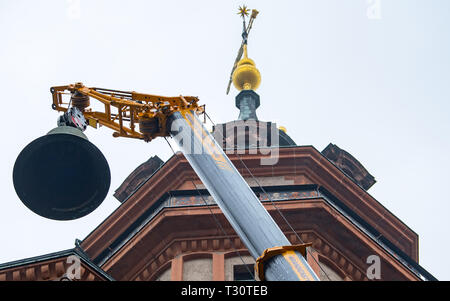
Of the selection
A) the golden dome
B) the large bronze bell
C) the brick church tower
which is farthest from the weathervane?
the large bronze bell

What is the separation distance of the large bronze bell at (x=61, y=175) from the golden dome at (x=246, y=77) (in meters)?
37.3

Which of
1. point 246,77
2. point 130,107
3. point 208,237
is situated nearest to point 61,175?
point 130,107

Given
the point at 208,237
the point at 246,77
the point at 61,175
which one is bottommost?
the point at 61,175

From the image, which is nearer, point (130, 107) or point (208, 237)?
point (130, 107)

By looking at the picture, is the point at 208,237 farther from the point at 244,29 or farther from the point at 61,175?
the point at 244,29

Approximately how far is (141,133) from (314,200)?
1023cm

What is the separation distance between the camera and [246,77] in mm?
48812

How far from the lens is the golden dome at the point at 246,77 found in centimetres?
4881

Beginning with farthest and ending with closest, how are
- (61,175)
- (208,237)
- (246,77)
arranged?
(246,77) < (208,237) < (61,175)

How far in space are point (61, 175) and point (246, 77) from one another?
37.7 metres

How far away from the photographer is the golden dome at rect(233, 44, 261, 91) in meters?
48.8

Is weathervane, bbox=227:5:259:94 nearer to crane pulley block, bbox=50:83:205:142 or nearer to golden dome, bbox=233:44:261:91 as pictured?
golden dome, bbox=233:44:261:91

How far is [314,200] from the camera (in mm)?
22578

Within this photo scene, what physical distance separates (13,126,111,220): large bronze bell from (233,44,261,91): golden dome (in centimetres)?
3727
